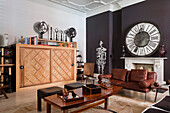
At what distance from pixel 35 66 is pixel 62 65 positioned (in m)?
1.22

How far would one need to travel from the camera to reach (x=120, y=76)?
170 inches

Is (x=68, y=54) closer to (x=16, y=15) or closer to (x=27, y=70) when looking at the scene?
(x=27, y=70)

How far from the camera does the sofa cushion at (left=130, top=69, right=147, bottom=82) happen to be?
3.86 m

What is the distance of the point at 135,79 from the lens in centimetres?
397

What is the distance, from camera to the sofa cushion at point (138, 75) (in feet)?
12.7

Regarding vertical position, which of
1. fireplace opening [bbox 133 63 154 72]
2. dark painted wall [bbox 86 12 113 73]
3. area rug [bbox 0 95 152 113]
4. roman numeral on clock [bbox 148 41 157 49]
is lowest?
area rug [bbox 0 95 152 113]

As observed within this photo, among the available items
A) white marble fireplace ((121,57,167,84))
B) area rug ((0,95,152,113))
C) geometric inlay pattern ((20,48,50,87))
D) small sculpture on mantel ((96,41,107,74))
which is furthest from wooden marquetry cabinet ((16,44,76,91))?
white marble fireplace ((121,57,167,84))

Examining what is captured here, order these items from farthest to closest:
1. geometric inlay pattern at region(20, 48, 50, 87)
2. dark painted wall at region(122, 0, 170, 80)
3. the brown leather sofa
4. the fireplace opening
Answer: the fireplace opening < geometric inlay pattern at region(20, 48, 50, 87) < dark painted wall at region(122, 0, 170, 80) < the brown leather sofa

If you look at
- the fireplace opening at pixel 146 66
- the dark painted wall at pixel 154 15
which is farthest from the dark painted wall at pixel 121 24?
the fireplace opening at pixel 146 66

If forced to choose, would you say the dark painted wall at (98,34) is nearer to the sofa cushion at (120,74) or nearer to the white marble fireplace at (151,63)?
the white marble fireplace at (151,63)

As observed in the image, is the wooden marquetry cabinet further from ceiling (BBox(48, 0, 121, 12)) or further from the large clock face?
the large clock face

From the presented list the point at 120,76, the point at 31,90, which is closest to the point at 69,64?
the point at 31,90

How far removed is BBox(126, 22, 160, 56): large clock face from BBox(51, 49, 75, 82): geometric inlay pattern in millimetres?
2767

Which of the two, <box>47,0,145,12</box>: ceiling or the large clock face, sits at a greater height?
<box>47,0,145,12</box>: ceiling
